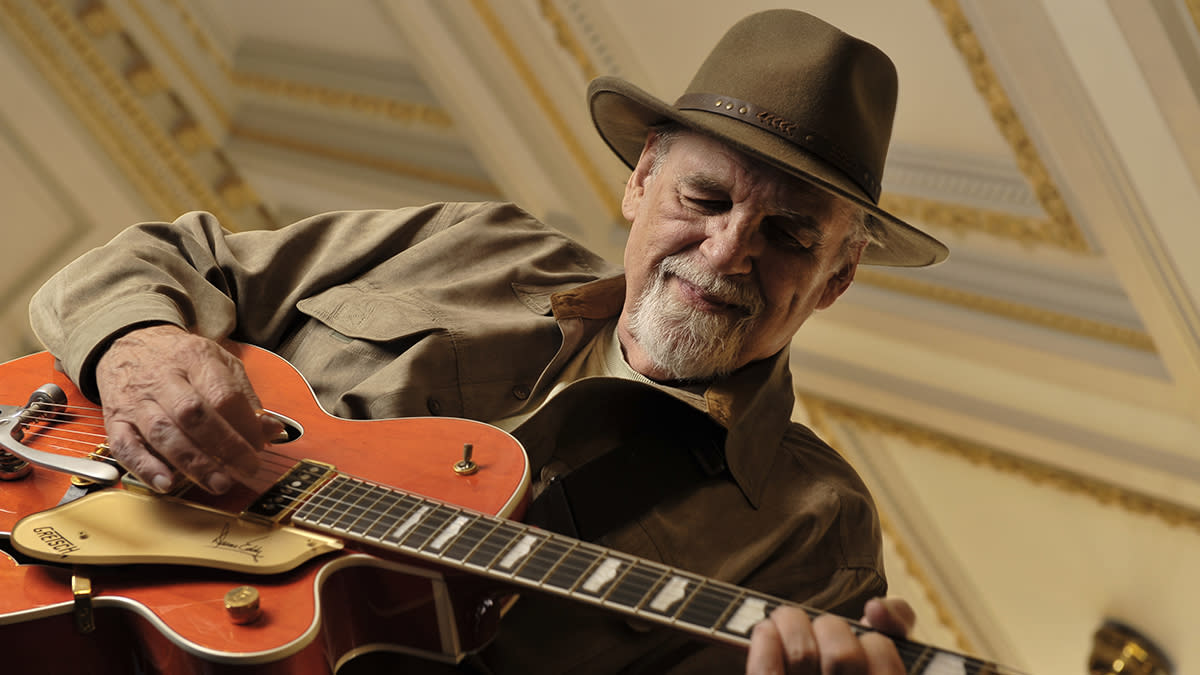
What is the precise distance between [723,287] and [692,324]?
67 millimetres

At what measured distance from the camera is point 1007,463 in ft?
8.05

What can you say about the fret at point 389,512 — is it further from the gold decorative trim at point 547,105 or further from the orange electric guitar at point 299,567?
the gold decorative trim at point 547,105

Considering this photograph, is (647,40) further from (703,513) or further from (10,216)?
(10,216)

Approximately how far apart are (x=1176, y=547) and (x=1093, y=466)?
0.26 metres

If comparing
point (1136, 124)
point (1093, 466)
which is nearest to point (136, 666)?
point (1136, 124)

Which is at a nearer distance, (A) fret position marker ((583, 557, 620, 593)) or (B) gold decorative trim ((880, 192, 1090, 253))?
(A) fret position marker ((583, 557, 620, 593))

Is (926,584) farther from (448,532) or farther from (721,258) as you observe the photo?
(448,532)

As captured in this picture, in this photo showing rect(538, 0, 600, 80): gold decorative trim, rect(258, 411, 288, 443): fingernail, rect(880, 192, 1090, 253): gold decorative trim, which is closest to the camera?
rect(258, 411, 288, 443): fingernail

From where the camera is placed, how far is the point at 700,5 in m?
2.29

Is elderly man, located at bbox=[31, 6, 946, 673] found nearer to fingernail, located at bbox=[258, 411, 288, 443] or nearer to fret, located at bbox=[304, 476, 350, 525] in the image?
fingernail, located at bbox=[258, 411, 288, 443]

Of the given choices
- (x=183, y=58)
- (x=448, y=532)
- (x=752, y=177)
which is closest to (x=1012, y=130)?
(x=752, y=177)

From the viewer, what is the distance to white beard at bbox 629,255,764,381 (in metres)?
1.34

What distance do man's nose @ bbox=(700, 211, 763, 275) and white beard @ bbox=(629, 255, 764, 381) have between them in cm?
2

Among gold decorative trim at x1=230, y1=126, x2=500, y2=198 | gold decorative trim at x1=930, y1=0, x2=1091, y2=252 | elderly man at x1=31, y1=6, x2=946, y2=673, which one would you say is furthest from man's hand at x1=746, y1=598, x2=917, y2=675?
gold decorative trim at x1=230, y1=126, x2=500, y2=198
